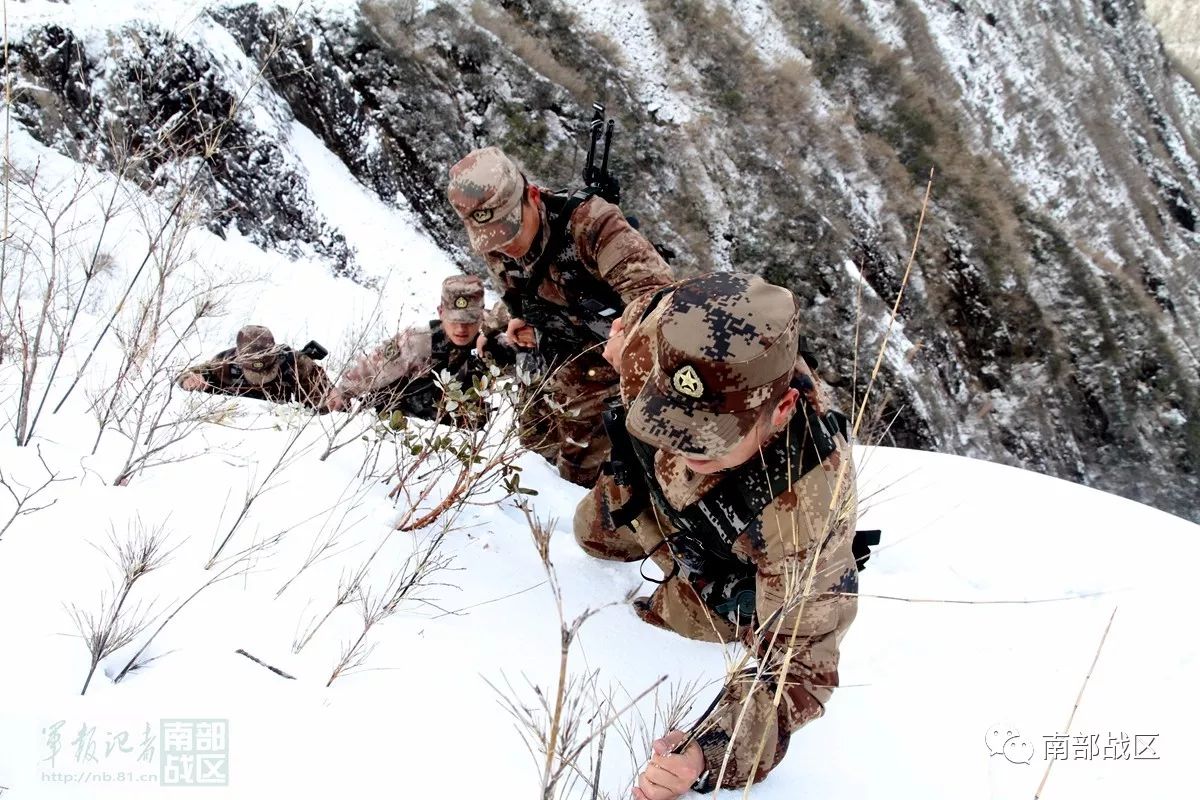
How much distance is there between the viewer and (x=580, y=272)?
9.84 ft

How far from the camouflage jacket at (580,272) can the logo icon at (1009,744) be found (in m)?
1.88

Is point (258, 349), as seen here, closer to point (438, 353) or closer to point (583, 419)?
point (438, 353)

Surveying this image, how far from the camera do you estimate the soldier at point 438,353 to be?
357cm

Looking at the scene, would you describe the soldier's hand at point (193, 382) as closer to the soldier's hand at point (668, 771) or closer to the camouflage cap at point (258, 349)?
the camouflage cap at point (258, 349)

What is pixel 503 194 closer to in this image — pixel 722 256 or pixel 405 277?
pixel 405 277

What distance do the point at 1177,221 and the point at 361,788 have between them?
66.8ft

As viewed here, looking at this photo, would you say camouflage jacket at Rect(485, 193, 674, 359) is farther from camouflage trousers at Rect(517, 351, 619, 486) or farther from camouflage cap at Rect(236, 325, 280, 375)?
camouflage cap at Rect(236, 325, 280, 375)

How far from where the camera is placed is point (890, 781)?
1.76m

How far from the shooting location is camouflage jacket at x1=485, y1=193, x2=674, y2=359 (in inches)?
107

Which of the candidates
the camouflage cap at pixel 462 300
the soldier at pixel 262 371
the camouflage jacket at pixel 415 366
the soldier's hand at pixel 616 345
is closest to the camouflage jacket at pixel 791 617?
the soldier's hand at pixel 616 345

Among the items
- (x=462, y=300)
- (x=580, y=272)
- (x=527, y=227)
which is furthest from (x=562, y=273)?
(x=462, y=300)

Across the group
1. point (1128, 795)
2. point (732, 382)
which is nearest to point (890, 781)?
point (1128, 795)

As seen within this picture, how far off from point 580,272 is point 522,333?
591 mm

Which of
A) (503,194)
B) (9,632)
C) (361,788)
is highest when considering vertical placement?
(503,194)
